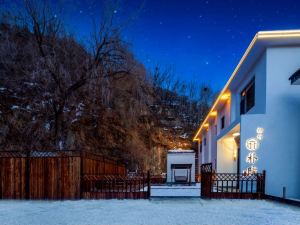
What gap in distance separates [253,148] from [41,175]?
6752mm

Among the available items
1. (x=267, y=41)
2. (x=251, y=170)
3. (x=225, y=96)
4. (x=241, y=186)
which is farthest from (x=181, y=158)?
(x=267, y=41)

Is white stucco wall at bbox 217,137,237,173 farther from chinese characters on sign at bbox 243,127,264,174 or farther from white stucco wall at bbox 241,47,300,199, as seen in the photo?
white stucco wall at bbox 241,47,300,199

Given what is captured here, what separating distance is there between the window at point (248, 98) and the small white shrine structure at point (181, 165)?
4.04 m

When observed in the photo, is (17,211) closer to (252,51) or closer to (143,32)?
(252,51)

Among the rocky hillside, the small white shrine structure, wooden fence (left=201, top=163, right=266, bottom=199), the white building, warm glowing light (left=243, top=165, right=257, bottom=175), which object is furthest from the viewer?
the small white shrine structure

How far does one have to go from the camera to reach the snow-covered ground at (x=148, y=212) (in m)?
5.93

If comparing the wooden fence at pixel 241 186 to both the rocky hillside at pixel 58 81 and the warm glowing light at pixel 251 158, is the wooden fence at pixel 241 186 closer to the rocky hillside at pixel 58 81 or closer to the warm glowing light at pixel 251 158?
the warm glowing light at pixel 251 158

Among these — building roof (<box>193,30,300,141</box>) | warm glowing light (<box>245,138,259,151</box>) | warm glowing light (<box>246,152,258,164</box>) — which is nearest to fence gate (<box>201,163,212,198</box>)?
warm glowing light (<box>246,152,258,164</box>)

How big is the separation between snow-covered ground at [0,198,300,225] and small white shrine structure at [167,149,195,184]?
7.46 m

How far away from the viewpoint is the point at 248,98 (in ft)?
42.9

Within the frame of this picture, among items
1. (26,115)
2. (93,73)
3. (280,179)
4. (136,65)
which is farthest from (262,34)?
(26,115)

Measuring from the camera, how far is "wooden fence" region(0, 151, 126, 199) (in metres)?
9.16

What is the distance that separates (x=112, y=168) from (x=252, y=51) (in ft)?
25.4

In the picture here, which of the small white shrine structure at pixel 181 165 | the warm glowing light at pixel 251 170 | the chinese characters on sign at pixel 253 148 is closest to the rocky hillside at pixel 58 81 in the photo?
the small white shrine structure at pixel 181 165
